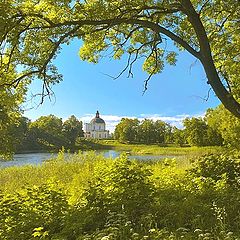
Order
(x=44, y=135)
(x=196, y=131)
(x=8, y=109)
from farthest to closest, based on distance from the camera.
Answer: (x=196, y=131), (x=44, y=135), (x=8, y=109)

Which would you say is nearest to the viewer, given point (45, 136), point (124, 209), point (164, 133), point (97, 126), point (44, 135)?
point (124, 209)

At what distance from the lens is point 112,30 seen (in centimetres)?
1249

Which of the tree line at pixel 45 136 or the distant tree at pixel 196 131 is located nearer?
the tree line at pixel 45 136

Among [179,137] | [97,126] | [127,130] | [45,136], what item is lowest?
[45,136]

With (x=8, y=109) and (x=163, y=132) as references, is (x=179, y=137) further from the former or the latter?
(x=8, y=109)

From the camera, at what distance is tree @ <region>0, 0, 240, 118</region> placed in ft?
28.9

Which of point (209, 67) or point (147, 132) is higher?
point (147, 132)

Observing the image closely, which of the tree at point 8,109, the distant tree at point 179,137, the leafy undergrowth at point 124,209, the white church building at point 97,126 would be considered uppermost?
the white church building at point 97,126

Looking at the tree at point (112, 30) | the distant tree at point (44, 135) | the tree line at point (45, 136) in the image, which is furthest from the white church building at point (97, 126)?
the tree at point (112, 30)

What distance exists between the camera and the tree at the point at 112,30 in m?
8.80

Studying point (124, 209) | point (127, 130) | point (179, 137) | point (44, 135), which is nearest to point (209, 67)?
point (124, 209)

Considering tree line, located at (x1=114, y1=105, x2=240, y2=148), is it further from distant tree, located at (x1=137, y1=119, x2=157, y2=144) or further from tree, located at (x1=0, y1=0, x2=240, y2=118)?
tree, located at (x1=0, y1=0, x2=240, y2=118)

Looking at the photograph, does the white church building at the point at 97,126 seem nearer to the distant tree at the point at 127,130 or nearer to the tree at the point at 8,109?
the distant tree at the point at 127,130

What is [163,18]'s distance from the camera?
11.5 meters
